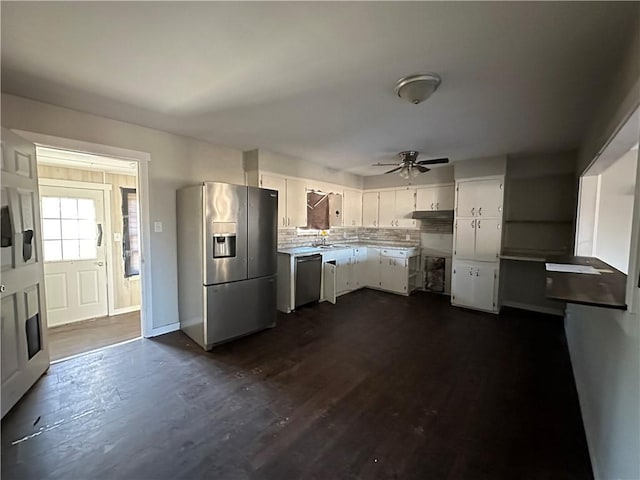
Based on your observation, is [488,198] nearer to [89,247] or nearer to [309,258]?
[309,258]

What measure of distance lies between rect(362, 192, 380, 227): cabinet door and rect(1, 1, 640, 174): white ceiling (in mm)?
3115

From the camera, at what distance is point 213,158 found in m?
3.95

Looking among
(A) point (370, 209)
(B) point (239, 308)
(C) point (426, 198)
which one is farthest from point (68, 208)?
(C) point (426, 198)

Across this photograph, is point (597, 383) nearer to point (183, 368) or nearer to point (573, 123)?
point (573, 123)

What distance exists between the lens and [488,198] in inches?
175

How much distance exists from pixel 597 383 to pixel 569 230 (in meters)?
3.36

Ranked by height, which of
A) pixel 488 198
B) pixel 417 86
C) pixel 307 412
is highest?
pixel 417 86

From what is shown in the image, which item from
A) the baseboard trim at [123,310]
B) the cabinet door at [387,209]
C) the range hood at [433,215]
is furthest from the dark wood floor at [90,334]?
the range hood at [433,215]

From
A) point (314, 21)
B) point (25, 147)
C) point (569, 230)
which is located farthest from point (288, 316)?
point (569, 230)

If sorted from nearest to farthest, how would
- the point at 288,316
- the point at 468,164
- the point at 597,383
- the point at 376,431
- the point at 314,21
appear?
the point at 314,21
the point at 597,383
the point at 376,431
the point at 288,316
the point at 468,164

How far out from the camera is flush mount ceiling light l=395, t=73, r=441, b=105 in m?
2.05

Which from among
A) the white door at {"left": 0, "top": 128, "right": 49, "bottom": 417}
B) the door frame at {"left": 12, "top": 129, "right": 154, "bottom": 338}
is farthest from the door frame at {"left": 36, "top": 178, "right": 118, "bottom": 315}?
the white door at {"left": 0, "top": 128, "right": 49, "bottom": 417}

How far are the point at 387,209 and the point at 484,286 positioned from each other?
2.41 metres

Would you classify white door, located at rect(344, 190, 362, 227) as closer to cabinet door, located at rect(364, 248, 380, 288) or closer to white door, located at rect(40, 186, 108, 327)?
cabinet door, located at rect(364, 248, 380, 288)
